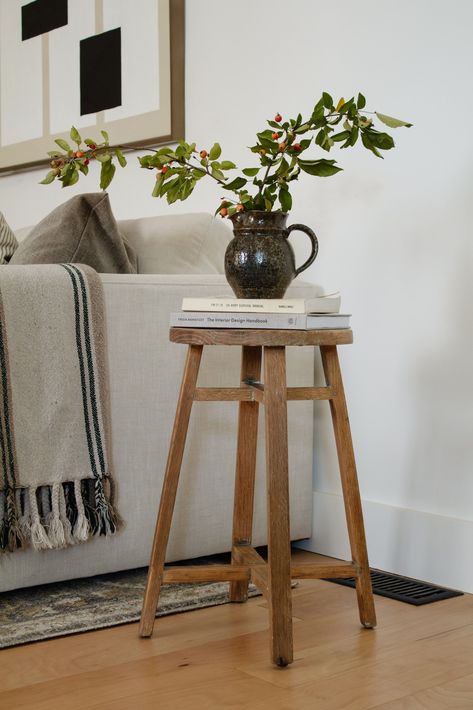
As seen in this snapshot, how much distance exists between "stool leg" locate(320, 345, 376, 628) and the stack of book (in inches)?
3.5

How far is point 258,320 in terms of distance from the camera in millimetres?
1430

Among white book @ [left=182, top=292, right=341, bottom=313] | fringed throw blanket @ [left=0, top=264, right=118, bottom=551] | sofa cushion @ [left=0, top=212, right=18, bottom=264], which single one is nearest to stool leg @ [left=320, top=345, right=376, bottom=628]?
white book @ [left=182, top=292, right=341, bottom=313]

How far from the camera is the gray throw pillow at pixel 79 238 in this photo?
1.82 metres

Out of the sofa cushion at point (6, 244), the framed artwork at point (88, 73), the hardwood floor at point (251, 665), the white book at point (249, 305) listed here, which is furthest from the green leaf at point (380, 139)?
the framed artwork at point (88, 73)

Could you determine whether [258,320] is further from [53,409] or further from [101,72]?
[101,72]

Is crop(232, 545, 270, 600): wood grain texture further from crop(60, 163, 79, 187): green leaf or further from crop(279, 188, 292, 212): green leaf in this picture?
crop(60, 163, 79, 187): green leaf

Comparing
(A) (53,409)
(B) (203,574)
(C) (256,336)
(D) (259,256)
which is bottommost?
(B) (203,574)

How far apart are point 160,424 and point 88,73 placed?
148 cm

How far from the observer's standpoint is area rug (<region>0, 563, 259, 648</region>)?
60.0 inches

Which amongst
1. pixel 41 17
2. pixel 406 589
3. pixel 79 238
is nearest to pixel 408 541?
pixel 406 589

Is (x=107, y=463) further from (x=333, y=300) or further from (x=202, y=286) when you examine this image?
(x=333, y=300)

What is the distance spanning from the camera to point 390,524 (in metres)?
1.94

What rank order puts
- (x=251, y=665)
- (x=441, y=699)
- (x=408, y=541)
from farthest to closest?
(x=408, y=541) → (x=251, y=665) → (x=441, y=699)

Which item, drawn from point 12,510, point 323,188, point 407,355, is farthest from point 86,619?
point 323,188
